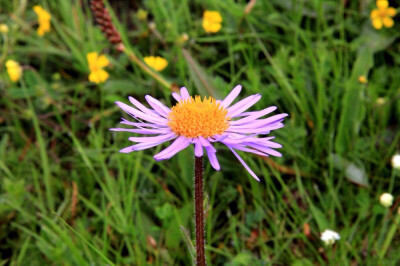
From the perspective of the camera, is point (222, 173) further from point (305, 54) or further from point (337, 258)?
point (305, 54)

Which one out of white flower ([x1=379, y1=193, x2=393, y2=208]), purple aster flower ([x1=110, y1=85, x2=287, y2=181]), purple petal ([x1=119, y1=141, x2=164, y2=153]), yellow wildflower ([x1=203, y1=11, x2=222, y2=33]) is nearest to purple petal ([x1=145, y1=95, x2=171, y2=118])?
purple aster flower ([x1=110, y1=85, x2=287, y2=181])

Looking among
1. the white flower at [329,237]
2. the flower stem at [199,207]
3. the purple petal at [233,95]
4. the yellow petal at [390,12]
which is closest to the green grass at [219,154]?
the white flower at [329,237]

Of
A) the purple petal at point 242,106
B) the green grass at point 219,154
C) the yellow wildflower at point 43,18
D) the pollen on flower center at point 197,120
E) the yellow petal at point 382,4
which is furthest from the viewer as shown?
the yellow wildflower at point 43,18

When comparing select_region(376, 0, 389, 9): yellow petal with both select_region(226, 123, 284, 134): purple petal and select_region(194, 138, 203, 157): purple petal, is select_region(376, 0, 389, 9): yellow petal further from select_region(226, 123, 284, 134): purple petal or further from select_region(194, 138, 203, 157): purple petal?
select_region(194, 138, 203, 157): purple petal

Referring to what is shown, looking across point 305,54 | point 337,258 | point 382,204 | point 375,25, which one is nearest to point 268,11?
point 305,54

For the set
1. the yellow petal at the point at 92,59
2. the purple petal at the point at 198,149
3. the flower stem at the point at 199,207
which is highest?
the yellow petal at the point at 92,59

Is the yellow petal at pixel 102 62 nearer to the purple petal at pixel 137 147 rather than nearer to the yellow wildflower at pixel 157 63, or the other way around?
the yellow wildflower at pixel 157 63
